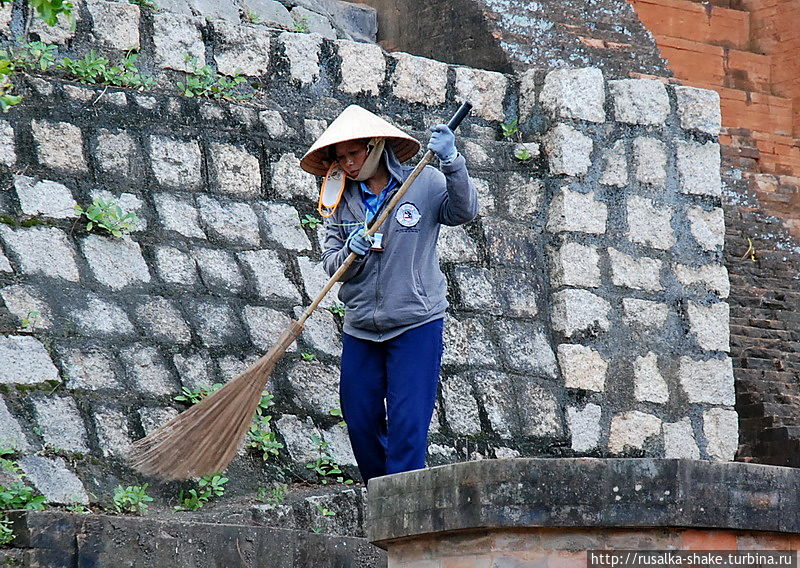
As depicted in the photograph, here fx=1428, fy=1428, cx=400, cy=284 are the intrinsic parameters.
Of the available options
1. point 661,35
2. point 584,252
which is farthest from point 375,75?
point 661,35

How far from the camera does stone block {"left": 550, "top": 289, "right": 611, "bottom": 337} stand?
6723 millimetres

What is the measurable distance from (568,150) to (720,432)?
5.09ft

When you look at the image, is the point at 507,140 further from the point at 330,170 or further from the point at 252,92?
the point at 330,170

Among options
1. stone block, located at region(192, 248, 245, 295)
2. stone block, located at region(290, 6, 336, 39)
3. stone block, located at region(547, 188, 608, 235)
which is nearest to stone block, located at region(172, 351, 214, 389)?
stone block, located at region(192, 248, 245, 295)

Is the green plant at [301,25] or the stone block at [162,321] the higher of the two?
the green plant at [301,25]

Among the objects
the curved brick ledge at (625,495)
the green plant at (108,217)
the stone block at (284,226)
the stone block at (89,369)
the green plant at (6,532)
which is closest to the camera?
the curved brick ledge at (625,495)

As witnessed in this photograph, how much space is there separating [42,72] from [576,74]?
2.60 m

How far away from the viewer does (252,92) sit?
22.5 feet

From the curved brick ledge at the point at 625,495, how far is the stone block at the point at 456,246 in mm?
3144

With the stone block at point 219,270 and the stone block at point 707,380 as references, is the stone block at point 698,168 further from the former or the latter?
the stone block at point 219,270

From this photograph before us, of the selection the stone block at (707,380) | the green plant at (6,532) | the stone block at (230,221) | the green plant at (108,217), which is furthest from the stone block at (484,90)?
the green plant at (6,532)

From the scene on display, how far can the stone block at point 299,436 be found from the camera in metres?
5.71

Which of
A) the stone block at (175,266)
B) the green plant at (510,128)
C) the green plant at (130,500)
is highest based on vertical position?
the green plant at (510,128)

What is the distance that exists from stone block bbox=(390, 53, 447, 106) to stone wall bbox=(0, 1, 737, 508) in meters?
0.01
